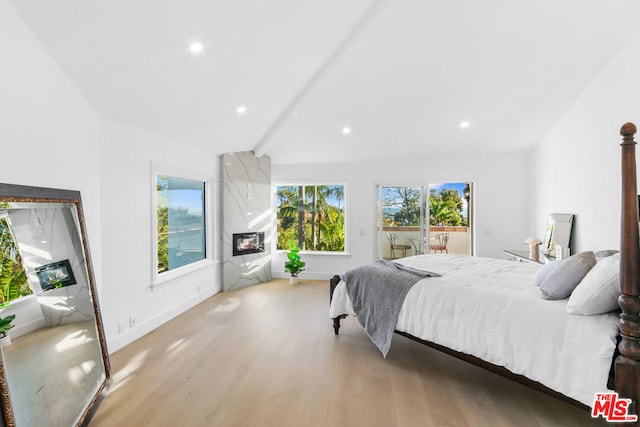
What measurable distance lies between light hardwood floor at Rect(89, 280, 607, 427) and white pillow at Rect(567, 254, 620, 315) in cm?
81

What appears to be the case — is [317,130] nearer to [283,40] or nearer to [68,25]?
[283,40]

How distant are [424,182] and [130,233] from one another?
4.58 metres

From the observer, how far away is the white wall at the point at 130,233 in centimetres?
295

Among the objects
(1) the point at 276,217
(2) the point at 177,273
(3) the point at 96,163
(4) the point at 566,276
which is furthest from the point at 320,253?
(4) the point at 566,276

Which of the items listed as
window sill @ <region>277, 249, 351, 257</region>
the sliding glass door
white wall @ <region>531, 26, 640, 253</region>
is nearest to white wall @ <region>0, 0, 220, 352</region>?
window sill @ <region>277, 249, 351, 257</region>

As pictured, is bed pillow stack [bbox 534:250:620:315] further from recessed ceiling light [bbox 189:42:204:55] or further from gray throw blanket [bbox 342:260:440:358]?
recessed ceiling light [bbox 189:42:204:55]

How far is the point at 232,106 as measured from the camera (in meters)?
3.67

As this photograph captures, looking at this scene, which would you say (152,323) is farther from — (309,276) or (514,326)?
(514,326)

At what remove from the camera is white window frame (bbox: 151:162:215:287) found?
3557 mm

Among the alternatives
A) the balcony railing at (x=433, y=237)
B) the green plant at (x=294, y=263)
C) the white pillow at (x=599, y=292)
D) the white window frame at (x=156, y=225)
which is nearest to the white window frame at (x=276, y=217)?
the green plant at (x=294, y=263)

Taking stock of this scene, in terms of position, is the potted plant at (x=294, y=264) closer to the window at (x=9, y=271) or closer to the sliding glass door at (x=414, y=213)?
the sliding glass door at (x=414, y=213)

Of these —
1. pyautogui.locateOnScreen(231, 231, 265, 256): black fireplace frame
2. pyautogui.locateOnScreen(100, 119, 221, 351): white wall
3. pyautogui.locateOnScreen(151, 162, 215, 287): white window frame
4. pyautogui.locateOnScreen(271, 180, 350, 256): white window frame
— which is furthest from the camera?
pyautogui.locateOnScreen(271, 180, 350, 256): white window frame

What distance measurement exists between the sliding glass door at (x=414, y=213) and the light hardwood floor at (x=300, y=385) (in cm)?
255

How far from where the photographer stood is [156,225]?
3.62m
